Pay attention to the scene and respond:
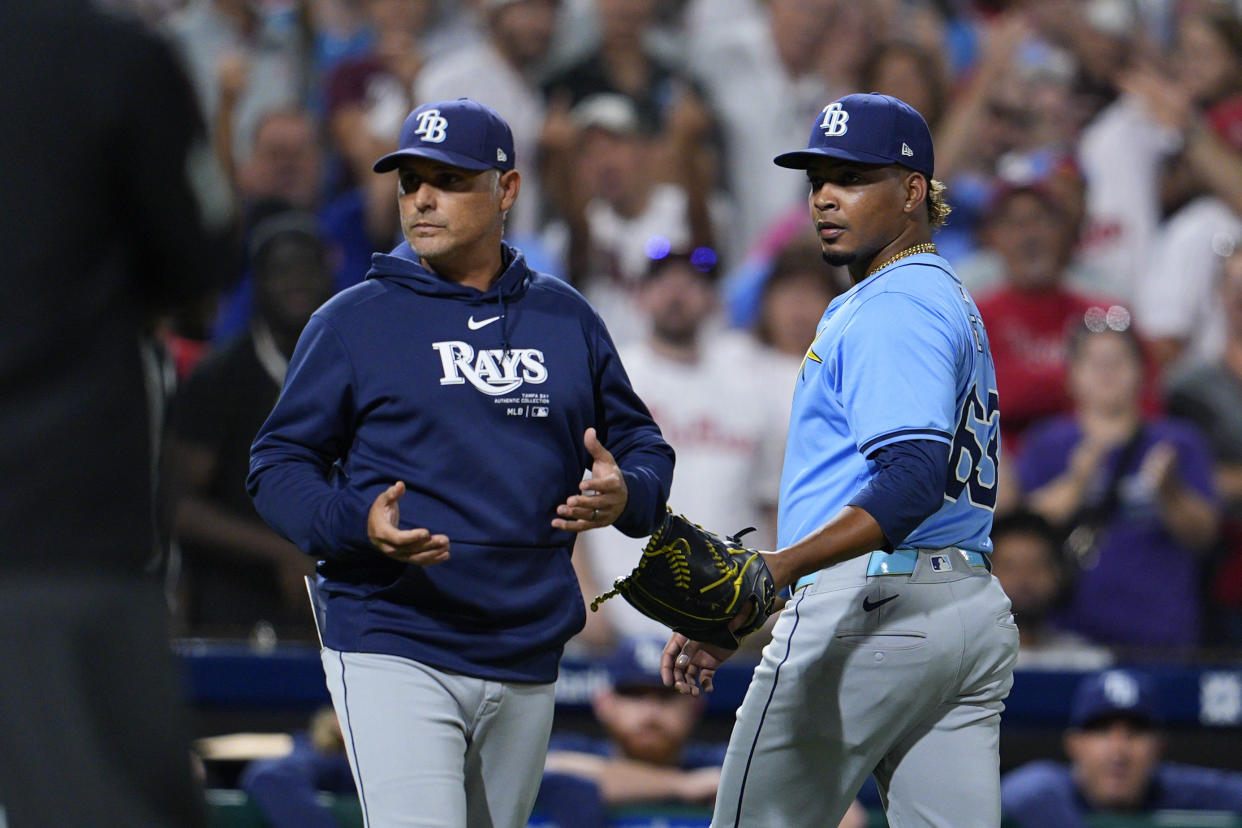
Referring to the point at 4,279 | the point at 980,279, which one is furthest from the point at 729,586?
the point at 980,279

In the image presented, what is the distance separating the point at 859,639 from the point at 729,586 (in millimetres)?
285

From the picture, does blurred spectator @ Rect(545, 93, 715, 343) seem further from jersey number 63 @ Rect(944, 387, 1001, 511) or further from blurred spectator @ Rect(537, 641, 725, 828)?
jersey number 63 @ Rect(944, 387, 1001, 511)

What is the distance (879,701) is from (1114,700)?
2.87m

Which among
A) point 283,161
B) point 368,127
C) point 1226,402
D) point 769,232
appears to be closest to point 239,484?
point 283,161

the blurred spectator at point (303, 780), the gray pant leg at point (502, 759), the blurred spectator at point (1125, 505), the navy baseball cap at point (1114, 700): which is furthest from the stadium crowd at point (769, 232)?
the gray pant leg at point (502, 759)

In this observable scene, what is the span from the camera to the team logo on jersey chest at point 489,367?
3412mm

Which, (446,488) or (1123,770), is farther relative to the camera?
(1123,770)

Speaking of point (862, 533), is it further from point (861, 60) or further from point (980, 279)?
point (861, 60)

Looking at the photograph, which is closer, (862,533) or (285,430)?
(862,533)

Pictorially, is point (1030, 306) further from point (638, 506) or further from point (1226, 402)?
point (638, 506)

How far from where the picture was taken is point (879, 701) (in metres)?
3.34

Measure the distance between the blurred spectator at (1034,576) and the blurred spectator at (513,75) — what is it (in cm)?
286

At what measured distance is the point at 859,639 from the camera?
337cm

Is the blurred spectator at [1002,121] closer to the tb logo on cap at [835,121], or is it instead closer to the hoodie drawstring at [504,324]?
the tb logo on cap at [835,121]
